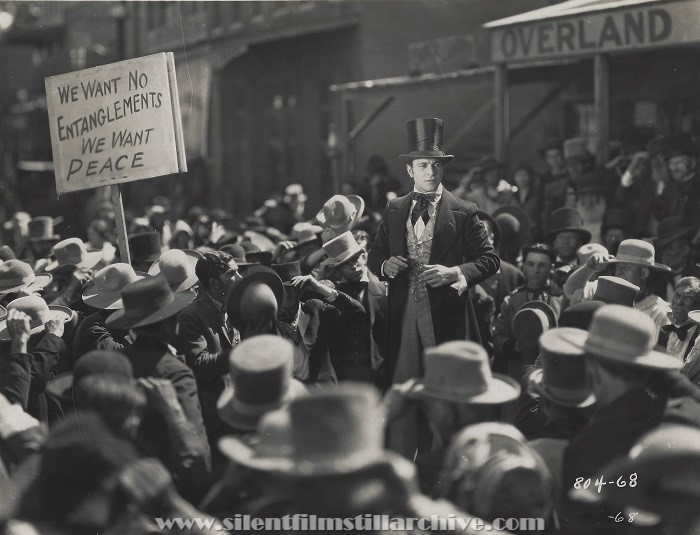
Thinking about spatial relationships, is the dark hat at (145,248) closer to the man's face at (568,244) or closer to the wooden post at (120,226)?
the wooden post at (120,226)

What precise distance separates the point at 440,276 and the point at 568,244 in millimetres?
2705

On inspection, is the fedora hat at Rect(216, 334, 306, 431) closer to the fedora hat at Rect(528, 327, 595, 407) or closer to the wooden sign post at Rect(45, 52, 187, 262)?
the fedora hat at Rect(528, 327, 595, 407)

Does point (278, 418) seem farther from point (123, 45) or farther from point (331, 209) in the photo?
point (123, 45)

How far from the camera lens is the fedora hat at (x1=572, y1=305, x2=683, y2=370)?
10.0 feet

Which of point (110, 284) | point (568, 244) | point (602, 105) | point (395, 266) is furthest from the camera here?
point (602, 105)

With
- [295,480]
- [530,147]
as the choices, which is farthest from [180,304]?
[530,147]

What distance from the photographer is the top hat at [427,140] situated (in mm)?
4949

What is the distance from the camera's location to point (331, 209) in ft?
22.6

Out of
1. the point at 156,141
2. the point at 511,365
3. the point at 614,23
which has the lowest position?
the point at 511,365

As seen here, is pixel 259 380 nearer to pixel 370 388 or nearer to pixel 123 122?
pixel 370 388

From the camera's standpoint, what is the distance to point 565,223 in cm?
711

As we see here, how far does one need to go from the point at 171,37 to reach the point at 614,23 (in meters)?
13.5

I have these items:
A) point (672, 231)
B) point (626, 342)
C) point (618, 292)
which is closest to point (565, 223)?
point (672, 231)

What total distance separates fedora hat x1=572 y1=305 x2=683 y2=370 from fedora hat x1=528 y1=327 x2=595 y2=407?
12 cm
